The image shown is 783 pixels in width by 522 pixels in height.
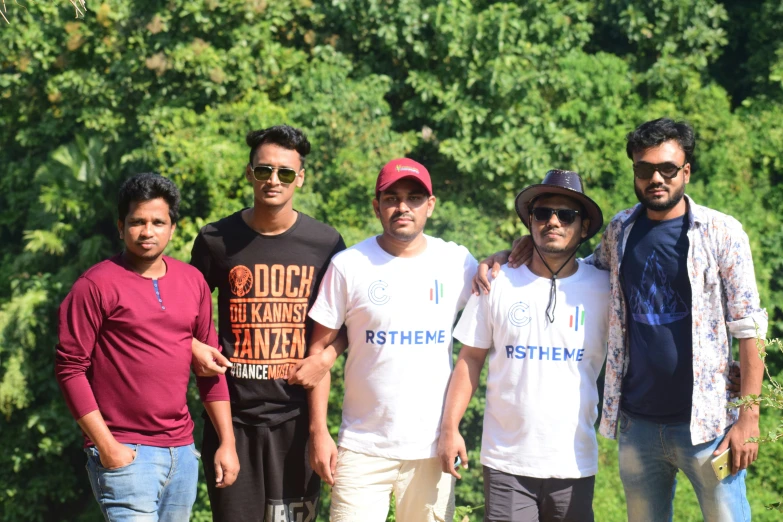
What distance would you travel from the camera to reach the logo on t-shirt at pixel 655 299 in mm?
3736

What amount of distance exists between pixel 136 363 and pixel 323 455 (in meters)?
0.86

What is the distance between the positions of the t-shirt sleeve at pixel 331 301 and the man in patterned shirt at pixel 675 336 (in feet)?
2.35

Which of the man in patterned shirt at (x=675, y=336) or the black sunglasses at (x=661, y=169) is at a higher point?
the black sunglasses at (x=661, y=169)

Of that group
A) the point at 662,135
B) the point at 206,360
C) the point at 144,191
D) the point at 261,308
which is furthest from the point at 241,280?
the point at 662,135

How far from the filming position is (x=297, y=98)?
10703 mm

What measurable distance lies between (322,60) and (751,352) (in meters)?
8.64

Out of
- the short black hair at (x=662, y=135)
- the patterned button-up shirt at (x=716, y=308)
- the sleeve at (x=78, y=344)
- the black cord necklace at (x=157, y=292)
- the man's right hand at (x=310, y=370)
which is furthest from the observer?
the man's right hand at (x=310, y=370)

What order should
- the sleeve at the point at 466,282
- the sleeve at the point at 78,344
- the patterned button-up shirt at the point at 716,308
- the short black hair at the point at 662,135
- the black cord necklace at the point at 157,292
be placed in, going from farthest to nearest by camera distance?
the sleeve at the point at 466,282
the short black hair at the point at 662,135
the patterned button-up shirt at the point at 716,308
the black cord necklace at the point at 157,292
the sleeve at the point at 78,344

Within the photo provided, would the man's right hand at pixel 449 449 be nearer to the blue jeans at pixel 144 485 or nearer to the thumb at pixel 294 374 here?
the thumb at pixel 294 374

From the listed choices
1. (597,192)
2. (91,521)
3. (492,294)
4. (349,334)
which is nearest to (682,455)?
(492,294)

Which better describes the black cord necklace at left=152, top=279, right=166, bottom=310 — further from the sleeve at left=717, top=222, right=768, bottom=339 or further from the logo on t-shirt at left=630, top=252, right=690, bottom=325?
the sleeve at left=717, top=222, right=768, bottom=339

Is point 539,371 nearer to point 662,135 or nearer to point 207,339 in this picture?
point 662,135

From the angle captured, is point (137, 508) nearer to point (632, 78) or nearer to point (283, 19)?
point (283, 19)

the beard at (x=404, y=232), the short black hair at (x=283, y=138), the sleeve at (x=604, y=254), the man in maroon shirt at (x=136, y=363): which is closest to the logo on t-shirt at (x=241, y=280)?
the man in maroon shirt at (x=136, y=363)
